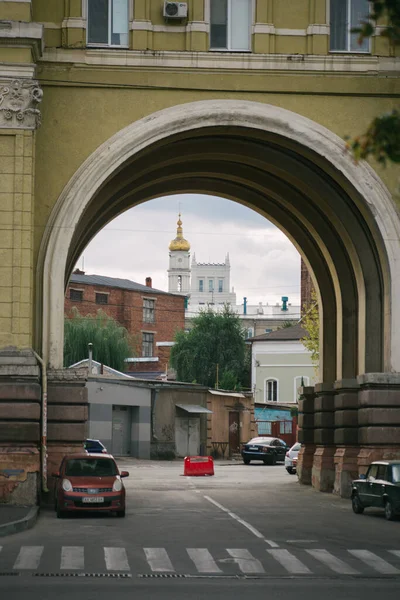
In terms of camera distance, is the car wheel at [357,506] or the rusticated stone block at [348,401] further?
the rusticated stone block at [348,401]

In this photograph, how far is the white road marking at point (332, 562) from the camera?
52.8 ft

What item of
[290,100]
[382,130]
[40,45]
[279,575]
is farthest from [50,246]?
[382,130]

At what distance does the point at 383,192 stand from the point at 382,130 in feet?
64.8

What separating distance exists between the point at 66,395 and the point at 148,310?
85.3 m

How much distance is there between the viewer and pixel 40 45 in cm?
2727

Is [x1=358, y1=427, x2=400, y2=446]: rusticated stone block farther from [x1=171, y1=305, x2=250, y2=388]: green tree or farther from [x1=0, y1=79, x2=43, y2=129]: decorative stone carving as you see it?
[x1=171, y1=305, x2=250, y2=388]: green tree

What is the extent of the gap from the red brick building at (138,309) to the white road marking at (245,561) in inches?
3106

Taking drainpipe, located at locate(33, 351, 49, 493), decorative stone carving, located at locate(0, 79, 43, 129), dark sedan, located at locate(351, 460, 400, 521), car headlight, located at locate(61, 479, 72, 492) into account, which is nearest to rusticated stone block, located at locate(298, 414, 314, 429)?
dark sedan, located at locate(351, 460, 400, 521)

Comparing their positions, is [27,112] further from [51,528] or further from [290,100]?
[51,528]

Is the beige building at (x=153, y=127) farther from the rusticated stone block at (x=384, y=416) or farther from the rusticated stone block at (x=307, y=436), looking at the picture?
the rusticated stone block at (x=307, y=436)

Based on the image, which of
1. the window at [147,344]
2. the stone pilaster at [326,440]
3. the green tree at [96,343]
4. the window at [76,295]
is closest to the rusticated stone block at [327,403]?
the stone pilaster at [326,440]

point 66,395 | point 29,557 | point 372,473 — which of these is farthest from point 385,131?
point 66,395

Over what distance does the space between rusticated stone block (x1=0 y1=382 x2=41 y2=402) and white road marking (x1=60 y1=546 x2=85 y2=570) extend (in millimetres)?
7711

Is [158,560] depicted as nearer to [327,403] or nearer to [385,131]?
[385,131]
